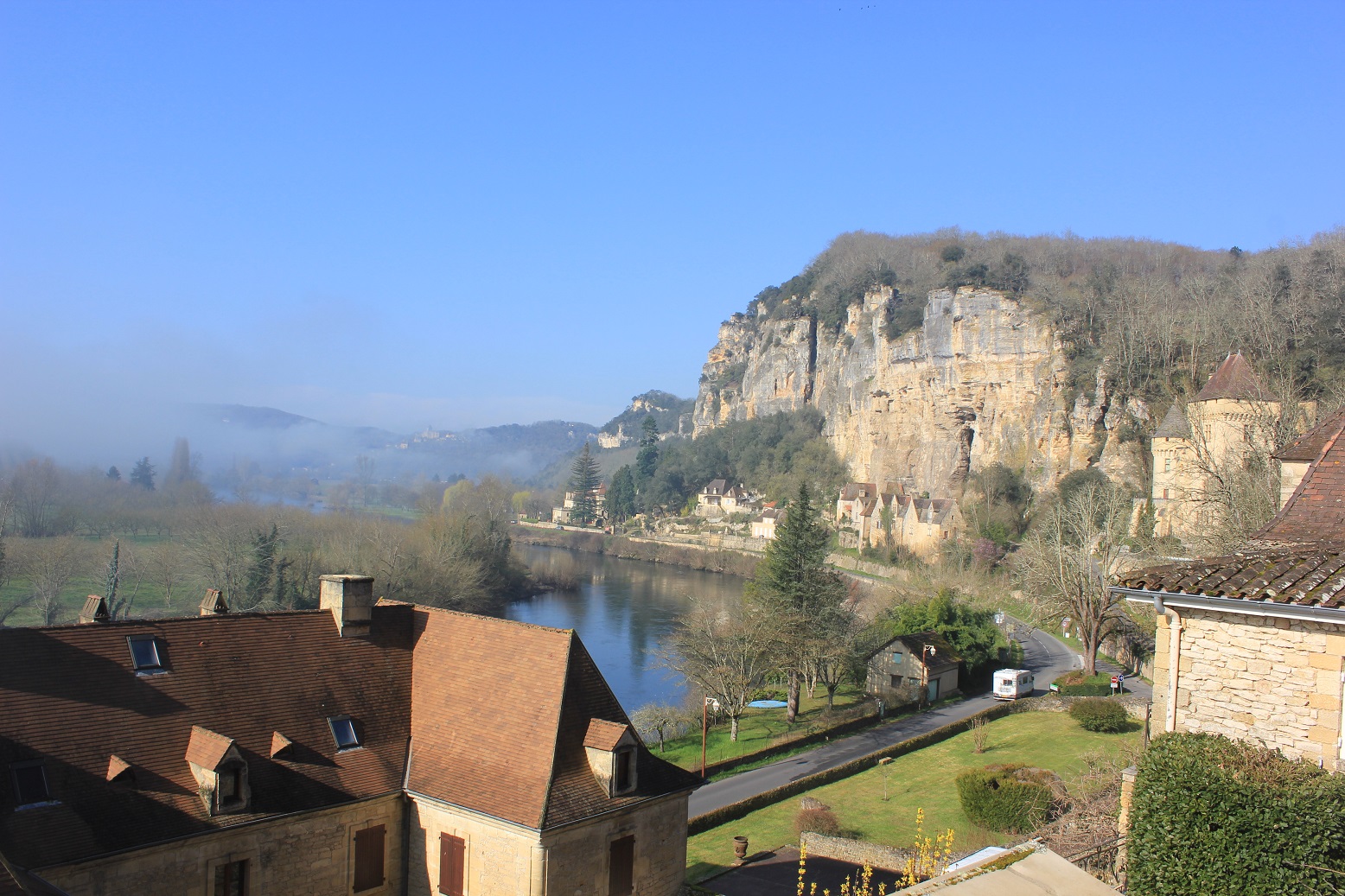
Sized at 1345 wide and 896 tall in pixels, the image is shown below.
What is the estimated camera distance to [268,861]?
→ 11367mm

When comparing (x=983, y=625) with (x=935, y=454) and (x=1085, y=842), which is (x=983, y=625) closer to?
(x=1085, y=842)

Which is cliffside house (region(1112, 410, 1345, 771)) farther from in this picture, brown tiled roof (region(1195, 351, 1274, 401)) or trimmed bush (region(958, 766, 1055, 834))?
brown tiled roof (region(1195, 351, 1274, 401))

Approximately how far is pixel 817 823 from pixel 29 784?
45.0 ft

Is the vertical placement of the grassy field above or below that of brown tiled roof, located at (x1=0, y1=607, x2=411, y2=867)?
below

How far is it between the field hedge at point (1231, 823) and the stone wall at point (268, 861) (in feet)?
30.4

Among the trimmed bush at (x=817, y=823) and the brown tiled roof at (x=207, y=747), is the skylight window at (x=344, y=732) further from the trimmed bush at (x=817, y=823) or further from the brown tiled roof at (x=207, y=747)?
the trimmed bush at (x=817, y=823)

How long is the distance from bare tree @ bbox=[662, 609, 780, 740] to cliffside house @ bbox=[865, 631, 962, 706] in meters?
4.63

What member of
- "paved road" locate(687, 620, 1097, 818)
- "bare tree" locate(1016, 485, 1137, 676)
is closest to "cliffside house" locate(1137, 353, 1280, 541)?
"bare tree" locate(1016, 485, 1137, 676)

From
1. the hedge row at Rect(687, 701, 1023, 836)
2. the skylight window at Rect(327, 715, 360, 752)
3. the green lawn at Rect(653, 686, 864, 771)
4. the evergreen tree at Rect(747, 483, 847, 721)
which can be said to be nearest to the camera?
the skylight window at Rect(327, 715, 360, 752)

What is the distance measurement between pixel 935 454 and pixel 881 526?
9.85 meters

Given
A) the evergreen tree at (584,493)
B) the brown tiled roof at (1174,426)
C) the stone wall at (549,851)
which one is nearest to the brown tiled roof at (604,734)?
the stone wall at (549,851)

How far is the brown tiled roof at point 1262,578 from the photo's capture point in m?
7.58

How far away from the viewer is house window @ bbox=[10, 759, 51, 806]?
10109 mm

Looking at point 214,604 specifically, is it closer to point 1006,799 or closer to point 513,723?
point 513,723
